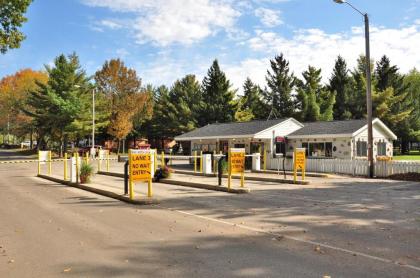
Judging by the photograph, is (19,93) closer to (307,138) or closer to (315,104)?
(315,104)

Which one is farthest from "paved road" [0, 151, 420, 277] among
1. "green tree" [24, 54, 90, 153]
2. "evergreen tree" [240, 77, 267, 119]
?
"evergreen tree" [240, 77, 267, 119]

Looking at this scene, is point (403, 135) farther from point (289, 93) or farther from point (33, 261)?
point (33, 261)

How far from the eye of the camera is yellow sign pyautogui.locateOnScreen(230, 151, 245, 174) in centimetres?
1538

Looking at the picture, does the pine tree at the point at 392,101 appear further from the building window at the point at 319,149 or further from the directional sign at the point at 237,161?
the directional sign at the point at 237,161

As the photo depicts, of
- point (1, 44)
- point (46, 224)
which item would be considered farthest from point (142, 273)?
point (1, 44)

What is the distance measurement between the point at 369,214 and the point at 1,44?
21.0 meters

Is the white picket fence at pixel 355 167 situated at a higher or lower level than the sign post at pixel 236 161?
lower

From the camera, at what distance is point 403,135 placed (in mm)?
56750

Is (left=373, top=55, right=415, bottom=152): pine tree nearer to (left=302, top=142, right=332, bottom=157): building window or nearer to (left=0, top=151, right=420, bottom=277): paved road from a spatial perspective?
(left=302, top=142, right=332, bottom=157): building window

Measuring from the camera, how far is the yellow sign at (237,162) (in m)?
15.4

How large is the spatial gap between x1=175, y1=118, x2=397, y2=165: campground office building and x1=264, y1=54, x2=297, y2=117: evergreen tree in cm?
2615

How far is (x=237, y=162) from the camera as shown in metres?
15.5

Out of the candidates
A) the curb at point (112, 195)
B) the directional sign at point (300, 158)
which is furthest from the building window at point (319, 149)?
the curb at point (112, 195)

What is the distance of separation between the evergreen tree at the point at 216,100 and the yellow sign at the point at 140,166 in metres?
49.5
